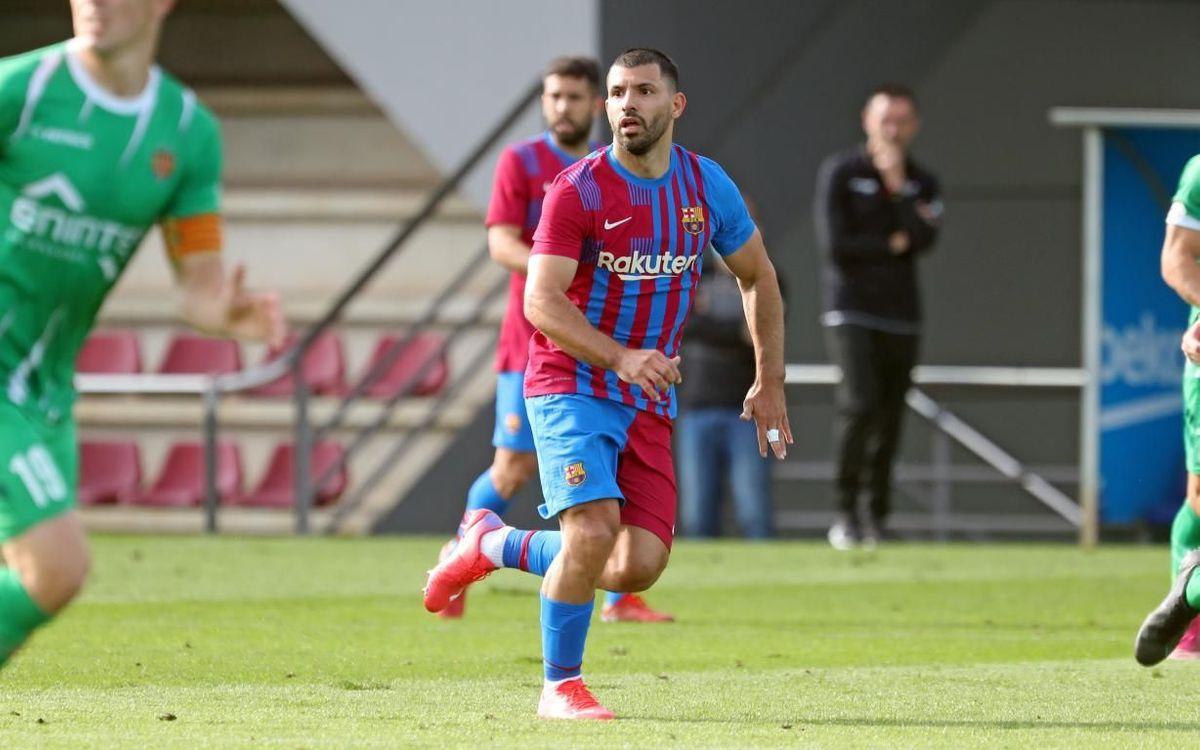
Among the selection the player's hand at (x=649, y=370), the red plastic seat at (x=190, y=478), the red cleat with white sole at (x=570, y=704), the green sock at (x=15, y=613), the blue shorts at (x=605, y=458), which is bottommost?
the red plastic seat at (x=190, y=478)

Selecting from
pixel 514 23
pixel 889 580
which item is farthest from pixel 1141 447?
pixel 514 23

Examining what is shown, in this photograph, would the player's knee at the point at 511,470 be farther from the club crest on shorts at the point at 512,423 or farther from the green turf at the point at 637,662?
the green turf at the point at 637,662

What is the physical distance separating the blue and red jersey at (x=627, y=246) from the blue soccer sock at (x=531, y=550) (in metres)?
0.54

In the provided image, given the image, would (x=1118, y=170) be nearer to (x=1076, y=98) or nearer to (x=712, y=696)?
(x=1076, y=98)

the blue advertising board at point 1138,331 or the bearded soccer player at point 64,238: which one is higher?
the bearded soccer player at point 64,238

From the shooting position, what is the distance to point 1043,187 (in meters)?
16.8

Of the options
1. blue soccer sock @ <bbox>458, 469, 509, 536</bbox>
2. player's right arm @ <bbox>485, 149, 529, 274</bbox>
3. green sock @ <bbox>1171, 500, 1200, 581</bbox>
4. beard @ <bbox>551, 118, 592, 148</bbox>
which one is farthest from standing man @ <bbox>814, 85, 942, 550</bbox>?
green sock @ <bbox>1171, 500, 1200, 581</bbox>

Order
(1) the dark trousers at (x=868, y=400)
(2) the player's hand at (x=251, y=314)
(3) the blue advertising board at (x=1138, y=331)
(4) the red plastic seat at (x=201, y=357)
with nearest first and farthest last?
(2) the player's hand at (x=251, y=314) < (1) the dark trousers at (x=868, y=400) < (3) the blue advertising board at (x=1138, y=331) < (4) the red plastic seat at (x=201, y=357)

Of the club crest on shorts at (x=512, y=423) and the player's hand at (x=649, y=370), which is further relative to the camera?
the club crest on shorts at (x=512, y=423)

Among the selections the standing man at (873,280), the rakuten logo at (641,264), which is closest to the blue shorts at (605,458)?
the rakuten logo at (641,264)

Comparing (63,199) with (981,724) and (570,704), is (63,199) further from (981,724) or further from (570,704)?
(981,724)

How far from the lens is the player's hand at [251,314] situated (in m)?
5.27

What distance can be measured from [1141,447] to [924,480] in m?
1.81

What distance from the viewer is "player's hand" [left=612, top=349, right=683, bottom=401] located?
19.4 feet
